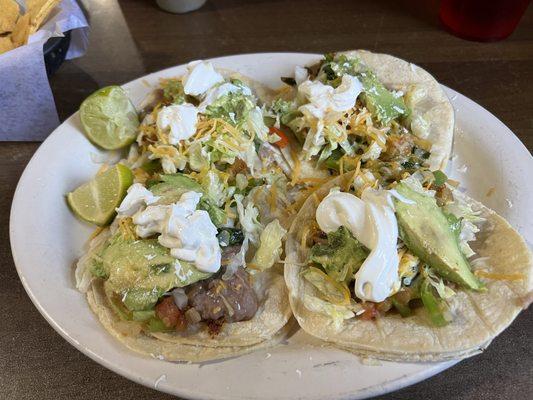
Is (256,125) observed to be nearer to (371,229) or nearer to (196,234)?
(196,234)

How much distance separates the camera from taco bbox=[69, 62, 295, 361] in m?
1.71

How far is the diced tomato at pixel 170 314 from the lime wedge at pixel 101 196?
1.88 ft

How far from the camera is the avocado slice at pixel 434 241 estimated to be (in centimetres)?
168

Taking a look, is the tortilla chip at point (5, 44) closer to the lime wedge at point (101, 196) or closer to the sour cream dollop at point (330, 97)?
the lime wedge at point (101, 196)

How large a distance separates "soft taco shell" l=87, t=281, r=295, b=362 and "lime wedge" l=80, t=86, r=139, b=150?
0.96m

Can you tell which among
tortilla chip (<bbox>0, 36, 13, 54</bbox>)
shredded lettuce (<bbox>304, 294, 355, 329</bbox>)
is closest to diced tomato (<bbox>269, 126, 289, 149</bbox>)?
shredded lettuce (<bbox>304, 294, 355, 329</bbox>)

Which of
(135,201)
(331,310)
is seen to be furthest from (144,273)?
(331,310)

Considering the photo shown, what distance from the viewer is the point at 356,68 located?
8.22 ft

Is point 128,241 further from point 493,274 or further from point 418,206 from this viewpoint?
point 493,274

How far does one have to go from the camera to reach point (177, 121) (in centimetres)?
222

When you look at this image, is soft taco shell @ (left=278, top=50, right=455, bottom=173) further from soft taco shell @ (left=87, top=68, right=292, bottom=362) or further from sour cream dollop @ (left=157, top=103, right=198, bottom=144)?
soft taco shell @ (left=87, top=68, right=292, bottom=362)

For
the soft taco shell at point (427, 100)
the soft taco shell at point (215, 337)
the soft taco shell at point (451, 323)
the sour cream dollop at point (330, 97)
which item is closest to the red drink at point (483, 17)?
the soft taco shell at point (427, 100)

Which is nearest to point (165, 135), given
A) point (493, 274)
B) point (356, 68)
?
point (356, 68)

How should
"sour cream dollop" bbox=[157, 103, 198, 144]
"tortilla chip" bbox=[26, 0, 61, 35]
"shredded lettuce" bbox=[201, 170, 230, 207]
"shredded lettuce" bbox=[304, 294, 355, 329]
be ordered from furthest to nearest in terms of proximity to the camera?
"tortilla chip" bbox=[26, 0, 61, 35]
"sour cream dollop" bbox=[157, 103, 198, 144]
"shredded lettuce" bbox=[201, 170, 230, 207]
"shredded lettuce" bbox=[304, 294, 355, 329]
